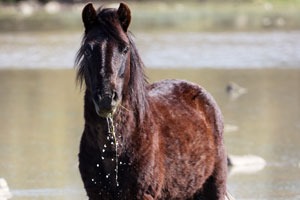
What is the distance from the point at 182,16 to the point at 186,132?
40164mm

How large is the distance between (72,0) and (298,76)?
3958cm

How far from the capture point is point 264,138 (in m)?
13.9

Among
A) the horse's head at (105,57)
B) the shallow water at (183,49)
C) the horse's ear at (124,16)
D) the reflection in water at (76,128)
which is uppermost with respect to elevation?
the horse's ear at (124,16)

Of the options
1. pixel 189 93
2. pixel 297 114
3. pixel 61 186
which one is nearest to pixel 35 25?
pixel 297 114

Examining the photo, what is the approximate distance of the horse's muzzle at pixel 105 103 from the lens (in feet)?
19.6

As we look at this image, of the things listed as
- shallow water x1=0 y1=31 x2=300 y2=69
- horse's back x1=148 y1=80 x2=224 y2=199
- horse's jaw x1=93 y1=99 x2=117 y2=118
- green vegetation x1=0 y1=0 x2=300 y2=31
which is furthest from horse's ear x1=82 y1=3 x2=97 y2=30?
green vegetation x1=0 y1=0 x2=300 y2=31

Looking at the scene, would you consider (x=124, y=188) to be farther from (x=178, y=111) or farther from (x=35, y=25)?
(x=35, y=25)

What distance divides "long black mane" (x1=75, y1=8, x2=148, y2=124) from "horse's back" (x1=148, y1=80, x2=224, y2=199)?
14.4 inches

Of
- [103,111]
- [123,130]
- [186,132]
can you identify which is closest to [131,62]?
[123,130]

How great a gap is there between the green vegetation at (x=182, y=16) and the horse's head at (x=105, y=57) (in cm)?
2959

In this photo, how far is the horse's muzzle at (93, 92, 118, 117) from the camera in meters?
5.96

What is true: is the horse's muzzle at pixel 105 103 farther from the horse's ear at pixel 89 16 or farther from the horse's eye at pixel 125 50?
the horse's ear at pixel 89 16

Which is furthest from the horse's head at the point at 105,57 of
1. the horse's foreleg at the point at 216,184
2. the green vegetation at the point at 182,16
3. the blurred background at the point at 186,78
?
the green vegetation at the point at 182,16

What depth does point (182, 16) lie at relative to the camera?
47.1 metres
